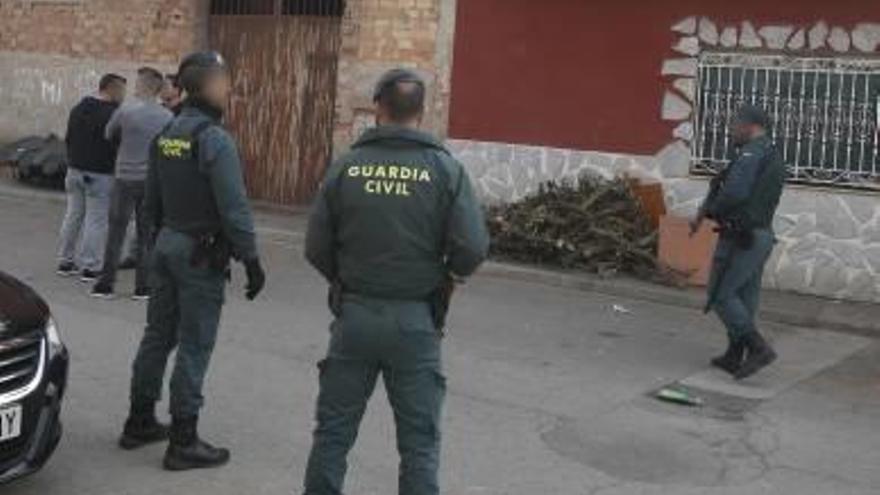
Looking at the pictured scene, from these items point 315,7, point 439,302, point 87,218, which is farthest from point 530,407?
point 315,7

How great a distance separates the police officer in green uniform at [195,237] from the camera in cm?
568

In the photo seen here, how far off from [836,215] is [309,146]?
21.8ft

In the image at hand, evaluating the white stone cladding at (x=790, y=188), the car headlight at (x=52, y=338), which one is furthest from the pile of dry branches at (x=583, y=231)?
the car headlight at (x=52, y=338)

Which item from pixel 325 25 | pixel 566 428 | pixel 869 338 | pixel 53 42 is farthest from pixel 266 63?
pixel 566 428

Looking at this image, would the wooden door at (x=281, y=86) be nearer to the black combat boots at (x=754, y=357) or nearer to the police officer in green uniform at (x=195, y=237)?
the black combat boots at (x=754, y=357)

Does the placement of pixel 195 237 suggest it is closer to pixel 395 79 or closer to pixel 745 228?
pixel 395 79

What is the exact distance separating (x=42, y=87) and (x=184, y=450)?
45.7ft

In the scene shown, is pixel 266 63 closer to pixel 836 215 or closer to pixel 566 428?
Result: pixel 836 215

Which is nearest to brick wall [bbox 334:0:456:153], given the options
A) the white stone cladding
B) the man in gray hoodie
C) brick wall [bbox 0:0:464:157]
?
brick wall [bbox 0:0:464:157]

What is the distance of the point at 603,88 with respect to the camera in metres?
12.7

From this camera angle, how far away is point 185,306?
5.71m

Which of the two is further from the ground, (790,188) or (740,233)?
(790,188)

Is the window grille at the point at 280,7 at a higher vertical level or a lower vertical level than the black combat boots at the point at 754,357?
higher

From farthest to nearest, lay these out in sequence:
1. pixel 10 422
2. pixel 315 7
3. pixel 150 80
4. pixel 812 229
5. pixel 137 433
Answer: pixel 315 7, pixel 812 229, pixel 150 80, pixel 137 433, pixel 10 422
